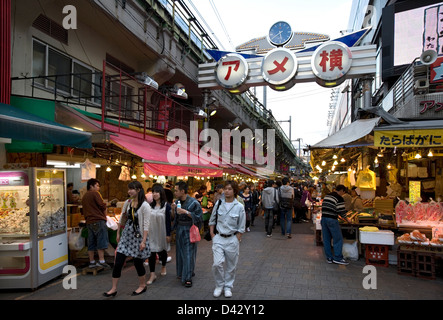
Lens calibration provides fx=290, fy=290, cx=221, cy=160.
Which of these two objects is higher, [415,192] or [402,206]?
[415,192]

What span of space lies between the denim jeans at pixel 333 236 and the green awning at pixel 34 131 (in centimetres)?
568

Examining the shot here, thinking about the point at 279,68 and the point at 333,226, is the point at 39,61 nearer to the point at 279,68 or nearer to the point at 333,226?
the point at 279,68

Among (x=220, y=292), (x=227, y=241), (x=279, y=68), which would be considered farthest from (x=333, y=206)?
(x=279, y=68)

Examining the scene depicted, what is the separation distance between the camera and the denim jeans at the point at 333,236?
6.85 m

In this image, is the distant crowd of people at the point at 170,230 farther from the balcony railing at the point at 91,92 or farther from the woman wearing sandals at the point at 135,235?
the balcony railing at the point at 91,92

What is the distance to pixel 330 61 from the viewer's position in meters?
11.2

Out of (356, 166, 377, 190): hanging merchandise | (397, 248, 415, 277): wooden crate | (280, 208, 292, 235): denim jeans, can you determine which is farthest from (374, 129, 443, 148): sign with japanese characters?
(280, 208, 292, 235): denim jeans

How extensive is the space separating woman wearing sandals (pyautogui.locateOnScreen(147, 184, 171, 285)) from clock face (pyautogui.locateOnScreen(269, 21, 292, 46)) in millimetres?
9610

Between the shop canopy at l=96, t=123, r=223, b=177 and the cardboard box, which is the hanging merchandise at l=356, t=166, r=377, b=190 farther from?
the shop canopy at l=96, t=123, r=223, b=177

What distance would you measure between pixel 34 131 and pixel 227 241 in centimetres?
376

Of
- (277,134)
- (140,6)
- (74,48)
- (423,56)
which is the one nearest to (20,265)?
(74,48)

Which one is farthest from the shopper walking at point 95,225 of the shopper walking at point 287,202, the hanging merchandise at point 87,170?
the shopper walking at point 287,202

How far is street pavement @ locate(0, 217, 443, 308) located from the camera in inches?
193

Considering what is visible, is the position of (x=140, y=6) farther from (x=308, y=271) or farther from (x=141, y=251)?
(x=308, y=271)
